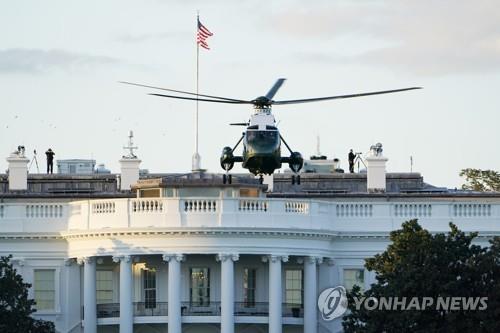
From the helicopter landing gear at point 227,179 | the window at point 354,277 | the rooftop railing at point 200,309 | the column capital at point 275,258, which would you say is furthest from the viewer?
the window at point 354,277

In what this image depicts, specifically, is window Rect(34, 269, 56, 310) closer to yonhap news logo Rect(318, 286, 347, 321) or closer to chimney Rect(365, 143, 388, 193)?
yonhap news logo Rect(318, 286, 347, 321)

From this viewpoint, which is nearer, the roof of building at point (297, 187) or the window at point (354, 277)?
the window at point (354, 277)

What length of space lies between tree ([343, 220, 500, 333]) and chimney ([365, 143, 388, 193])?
18766mm

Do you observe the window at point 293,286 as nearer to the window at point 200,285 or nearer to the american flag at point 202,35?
the window at point 200,285

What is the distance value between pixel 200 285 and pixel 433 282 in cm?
1588

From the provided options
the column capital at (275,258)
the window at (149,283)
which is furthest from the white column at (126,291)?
the column capital at (275,258)

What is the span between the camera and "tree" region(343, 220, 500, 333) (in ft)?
416

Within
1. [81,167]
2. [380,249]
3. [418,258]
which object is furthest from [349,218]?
[81,167]

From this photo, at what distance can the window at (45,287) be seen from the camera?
140750mm

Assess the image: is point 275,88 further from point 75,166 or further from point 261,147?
point 75,166

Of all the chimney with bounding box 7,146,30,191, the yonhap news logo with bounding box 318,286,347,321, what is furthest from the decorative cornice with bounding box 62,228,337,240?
the chimney with bounding box 7,146,30,191

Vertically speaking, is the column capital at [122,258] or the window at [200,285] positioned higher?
the column capital at [122,258]

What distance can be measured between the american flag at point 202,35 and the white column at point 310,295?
15231 millimetres

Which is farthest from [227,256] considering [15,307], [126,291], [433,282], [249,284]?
[433,282]
